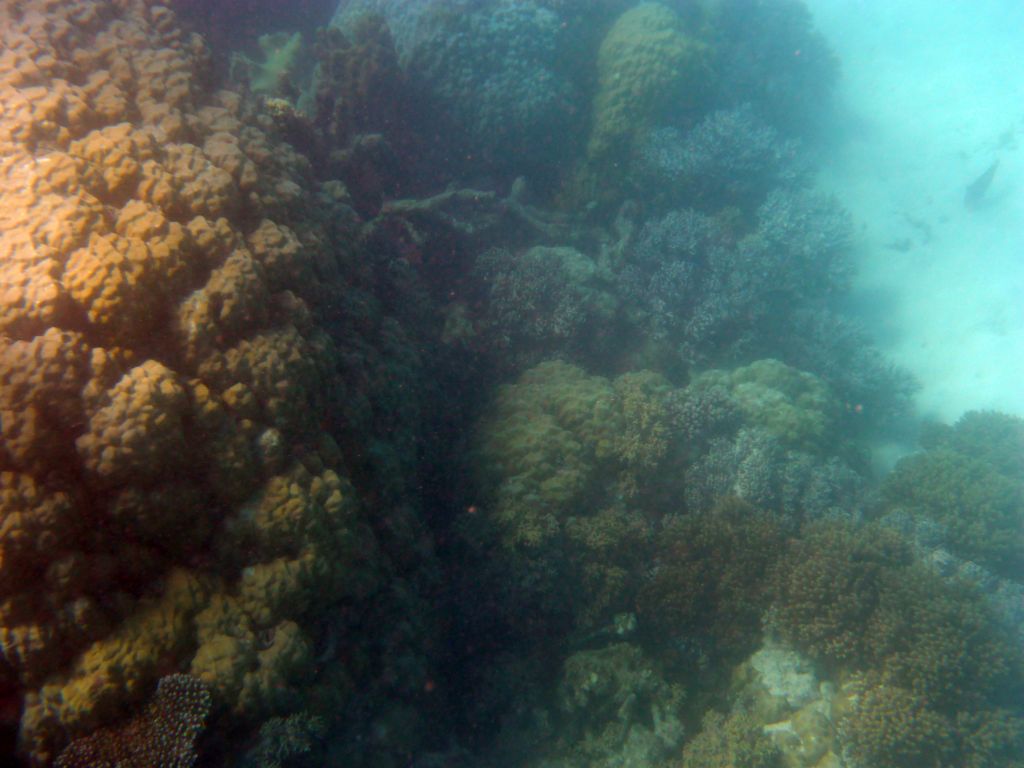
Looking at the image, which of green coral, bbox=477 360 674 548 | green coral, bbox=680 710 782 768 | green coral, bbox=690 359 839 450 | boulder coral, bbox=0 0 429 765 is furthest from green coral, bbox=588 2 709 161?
green coral, bbox=680 710 782 768

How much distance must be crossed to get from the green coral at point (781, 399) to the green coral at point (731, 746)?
132 inches

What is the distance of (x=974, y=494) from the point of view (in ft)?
23.9

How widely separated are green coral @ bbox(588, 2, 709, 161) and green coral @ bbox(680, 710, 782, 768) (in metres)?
8.16

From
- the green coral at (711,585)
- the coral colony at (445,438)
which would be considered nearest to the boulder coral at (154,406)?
the coral colony at (445,438)

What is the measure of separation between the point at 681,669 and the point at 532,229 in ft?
20.3

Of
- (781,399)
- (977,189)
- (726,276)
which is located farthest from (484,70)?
(977,189)

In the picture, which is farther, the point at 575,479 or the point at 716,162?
the point at 716,162

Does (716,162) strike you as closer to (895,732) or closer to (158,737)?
(895,732)

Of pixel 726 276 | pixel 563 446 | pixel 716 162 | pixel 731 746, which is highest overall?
pixel 716 162

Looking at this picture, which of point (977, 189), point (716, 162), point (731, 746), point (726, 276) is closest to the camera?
point (731, 746)

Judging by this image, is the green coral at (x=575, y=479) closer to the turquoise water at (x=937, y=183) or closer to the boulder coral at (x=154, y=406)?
the boulder coral at (x=154, y=406)

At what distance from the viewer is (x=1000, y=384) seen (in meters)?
10.5

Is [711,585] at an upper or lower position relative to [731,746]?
upper

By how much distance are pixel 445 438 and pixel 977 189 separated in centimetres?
1525
